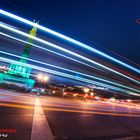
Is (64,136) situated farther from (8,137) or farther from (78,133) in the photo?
(8,137)

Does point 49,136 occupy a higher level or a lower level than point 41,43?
lower

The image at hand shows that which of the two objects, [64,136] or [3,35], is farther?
[3,35]

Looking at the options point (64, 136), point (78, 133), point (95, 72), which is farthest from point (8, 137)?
point (95, 72)

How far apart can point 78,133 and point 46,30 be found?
757 cm

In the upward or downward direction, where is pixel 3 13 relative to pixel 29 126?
upward

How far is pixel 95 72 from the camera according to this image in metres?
19.3

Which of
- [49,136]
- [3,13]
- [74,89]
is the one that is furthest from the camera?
[74,89]

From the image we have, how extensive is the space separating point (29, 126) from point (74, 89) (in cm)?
4312

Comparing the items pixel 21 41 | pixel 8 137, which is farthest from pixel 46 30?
pixel 8 137

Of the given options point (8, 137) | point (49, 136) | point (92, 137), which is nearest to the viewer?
point (8, 137)

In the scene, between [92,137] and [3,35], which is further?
[3,35]

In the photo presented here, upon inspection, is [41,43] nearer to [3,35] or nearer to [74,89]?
[3,35]

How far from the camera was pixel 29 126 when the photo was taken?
12.6ft

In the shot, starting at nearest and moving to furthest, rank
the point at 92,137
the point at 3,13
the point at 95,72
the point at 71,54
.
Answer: the point at 92,137, the point at 3,13, the point at 71,54, the point at 95,72
